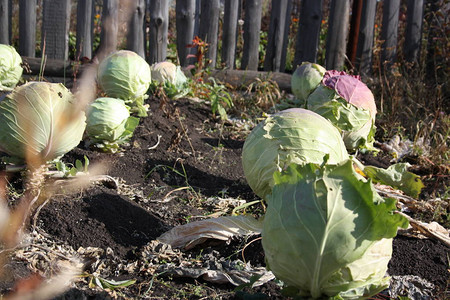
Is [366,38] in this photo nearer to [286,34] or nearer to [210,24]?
[286,34]

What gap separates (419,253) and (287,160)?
80cm

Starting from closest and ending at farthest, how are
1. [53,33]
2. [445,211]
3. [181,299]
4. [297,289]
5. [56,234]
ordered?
[297,289], [181,299], [56,234], [445,211], [53,33]

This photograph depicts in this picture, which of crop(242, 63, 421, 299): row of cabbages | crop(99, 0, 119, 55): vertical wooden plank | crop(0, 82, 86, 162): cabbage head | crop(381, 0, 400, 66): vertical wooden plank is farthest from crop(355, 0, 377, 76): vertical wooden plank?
crop(242, 63, 421, 299): row of cabbages

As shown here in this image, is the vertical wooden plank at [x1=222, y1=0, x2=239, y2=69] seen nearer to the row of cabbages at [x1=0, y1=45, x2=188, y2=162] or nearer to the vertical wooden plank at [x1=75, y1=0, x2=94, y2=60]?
the row of cabbages at [x1=0, y1=45, x2=188, y2=162]

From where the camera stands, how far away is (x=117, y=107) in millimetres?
3791

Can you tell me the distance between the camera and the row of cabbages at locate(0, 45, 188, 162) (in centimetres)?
277

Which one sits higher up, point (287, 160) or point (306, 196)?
point (306, 196)

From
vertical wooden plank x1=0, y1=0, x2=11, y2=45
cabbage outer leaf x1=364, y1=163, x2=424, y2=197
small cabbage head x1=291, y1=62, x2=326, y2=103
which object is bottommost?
cabbage outer leaf x1=364, y1=163, x2=424, y2=197

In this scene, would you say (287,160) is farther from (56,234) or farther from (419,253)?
(56,234)

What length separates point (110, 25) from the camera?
6082 millimetres

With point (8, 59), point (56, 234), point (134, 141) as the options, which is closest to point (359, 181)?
point (56, 234)

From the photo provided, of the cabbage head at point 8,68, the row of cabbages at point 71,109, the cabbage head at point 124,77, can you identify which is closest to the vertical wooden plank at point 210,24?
the row of cabbages at point 71,109

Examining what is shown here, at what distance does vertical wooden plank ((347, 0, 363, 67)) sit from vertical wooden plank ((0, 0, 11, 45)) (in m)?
4.25

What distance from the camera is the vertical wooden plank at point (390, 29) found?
6.67m
